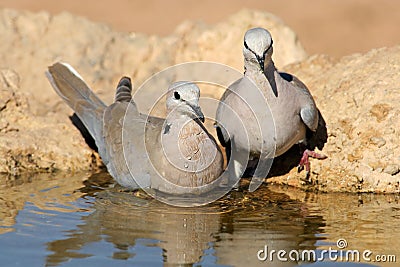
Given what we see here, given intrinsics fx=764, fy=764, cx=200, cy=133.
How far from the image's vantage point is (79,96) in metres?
7.50

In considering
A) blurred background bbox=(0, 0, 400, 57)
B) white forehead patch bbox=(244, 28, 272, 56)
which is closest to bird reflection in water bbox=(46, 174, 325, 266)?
white forehead patch bbox=(244, 28, 272, 56)

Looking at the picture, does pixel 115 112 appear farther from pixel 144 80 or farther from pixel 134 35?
pixel 134 35

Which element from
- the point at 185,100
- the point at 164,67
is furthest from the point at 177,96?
the point at 164,67

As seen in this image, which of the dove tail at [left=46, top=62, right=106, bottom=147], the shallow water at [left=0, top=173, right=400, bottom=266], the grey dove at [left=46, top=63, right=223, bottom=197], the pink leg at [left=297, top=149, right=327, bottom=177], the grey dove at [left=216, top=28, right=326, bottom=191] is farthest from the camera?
the dove tail at [left=46, top=62, right=106, bottom=147]

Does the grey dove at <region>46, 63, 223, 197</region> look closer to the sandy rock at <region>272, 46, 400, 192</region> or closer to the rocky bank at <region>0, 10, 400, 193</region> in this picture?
the rocky bank at <region>0, 10, 400, 193</region>

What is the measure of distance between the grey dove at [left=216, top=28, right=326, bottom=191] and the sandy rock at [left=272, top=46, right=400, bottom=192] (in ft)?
1.27

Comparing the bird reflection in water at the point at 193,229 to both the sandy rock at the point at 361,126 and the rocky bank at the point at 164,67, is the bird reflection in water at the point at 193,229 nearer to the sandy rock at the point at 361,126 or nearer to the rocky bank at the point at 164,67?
the sandy rock at the point at 361,126

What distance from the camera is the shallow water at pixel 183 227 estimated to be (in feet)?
15.5

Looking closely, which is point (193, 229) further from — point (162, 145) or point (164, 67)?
point (164, 67)

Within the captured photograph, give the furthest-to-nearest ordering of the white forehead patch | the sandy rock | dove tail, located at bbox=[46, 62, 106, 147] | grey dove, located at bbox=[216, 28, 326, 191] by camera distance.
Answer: dove tail, located at bbox=[46, 62, 106, 147] < the sandy rock < grey dove, located at bbox=[216, 28, 326, 191] < the white forehead patch

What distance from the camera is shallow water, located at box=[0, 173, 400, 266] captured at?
4730mm

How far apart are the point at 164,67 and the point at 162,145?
2.68 metres

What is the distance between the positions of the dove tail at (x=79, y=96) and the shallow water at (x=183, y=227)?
0.78 metres

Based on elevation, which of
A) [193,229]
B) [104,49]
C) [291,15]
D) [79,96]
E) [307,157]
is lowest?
[193,229]
